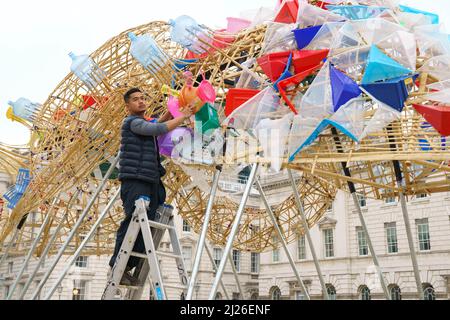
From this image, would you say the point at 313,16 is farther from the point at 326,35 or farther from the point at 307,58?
the point at 307,58

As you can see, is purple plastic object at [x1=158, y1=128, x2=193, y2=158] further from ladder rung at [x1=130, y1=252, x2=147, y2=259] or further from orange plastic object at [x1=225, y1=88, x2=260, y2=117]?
ladder rung at [x1=130, y1=252, x2=147, y2=259]

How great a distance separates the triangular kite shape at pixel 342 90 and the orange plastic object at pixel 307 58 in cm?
53

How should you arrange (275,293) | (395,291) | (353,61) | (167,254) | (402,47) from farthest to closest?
(275,293) < (395,291) < (353,61) < (402,47) < (167,254)

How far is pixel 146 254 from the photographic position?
600 cm

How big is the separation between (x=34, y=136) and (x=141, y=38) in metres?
4.34

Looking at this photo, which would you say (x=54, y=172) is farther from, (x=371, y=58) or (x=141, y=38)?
(x=371, y=58)

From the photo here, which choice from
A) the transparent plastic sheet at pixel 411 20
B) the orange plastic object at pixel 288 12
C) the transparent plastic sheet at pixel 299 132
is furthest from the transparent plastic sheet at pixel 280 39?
the transparent plastic sheet at pixel 411 20

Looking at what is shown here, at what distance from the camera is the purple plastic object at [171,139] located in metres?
7.45

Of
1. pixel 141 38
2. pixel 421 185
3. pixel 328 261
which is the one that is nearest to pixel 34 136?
pixel 141 38

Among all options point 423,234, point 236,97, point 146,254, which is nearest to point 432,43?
point 236,97

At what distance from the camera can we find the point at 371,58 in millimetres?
6500

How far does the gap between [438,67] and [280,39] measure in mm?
2119

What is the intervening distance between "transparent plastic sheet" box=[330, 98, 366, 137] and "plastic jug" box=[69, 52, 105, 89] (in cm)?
450
